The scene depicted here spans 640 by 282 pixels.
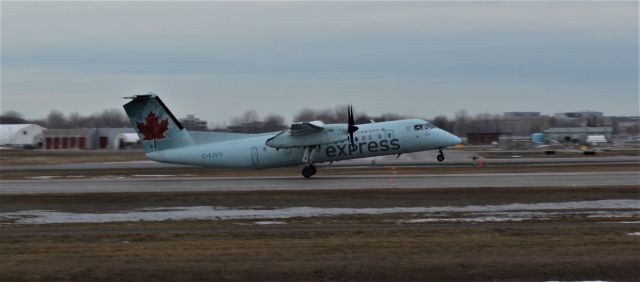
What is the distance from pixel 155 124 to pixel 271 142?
6.37 metres

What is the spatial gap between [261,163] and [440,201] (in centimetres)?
1601

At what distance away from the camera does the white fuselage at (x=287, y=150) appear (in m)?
39.1

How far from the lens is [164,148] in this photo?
39.8 m

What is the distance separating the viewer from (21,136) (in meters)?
130

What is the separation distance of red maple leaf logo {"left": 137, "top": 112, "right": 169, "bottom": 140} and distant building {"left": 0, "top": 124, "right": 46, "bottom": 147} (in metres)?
99.2

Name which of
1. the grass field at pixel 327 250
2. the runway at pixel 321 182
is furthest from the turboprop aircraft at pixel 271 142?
the grass field at pixel 327 250

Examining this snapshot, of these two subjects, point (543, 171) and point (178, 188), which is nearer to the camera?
point (178, 188)

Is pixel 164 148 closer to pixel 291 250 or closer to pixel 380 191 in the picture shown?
pixel 380 191

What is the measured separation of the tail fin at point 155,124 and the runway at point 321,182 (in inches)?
78.0

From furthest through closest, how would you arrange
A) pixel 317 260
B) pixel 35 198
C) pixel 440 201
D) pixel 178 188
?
pixel 178 188, pixel 35 198, pixel 440 201, pixel 317 260

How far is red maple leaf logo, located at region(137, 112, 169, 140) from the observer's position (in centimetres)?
3912

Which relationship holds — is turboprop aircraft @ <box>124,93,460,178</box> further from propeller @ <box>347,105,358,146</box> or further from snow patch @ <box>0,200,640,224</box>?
snow patch @ <box>0,200,640,224</box>

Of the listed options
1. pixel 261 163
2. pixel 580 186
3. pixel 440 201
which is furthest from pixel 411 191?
pixel 261 163

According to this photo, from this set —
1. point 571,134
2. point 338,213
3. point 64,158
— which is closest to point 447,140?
point 338,213
